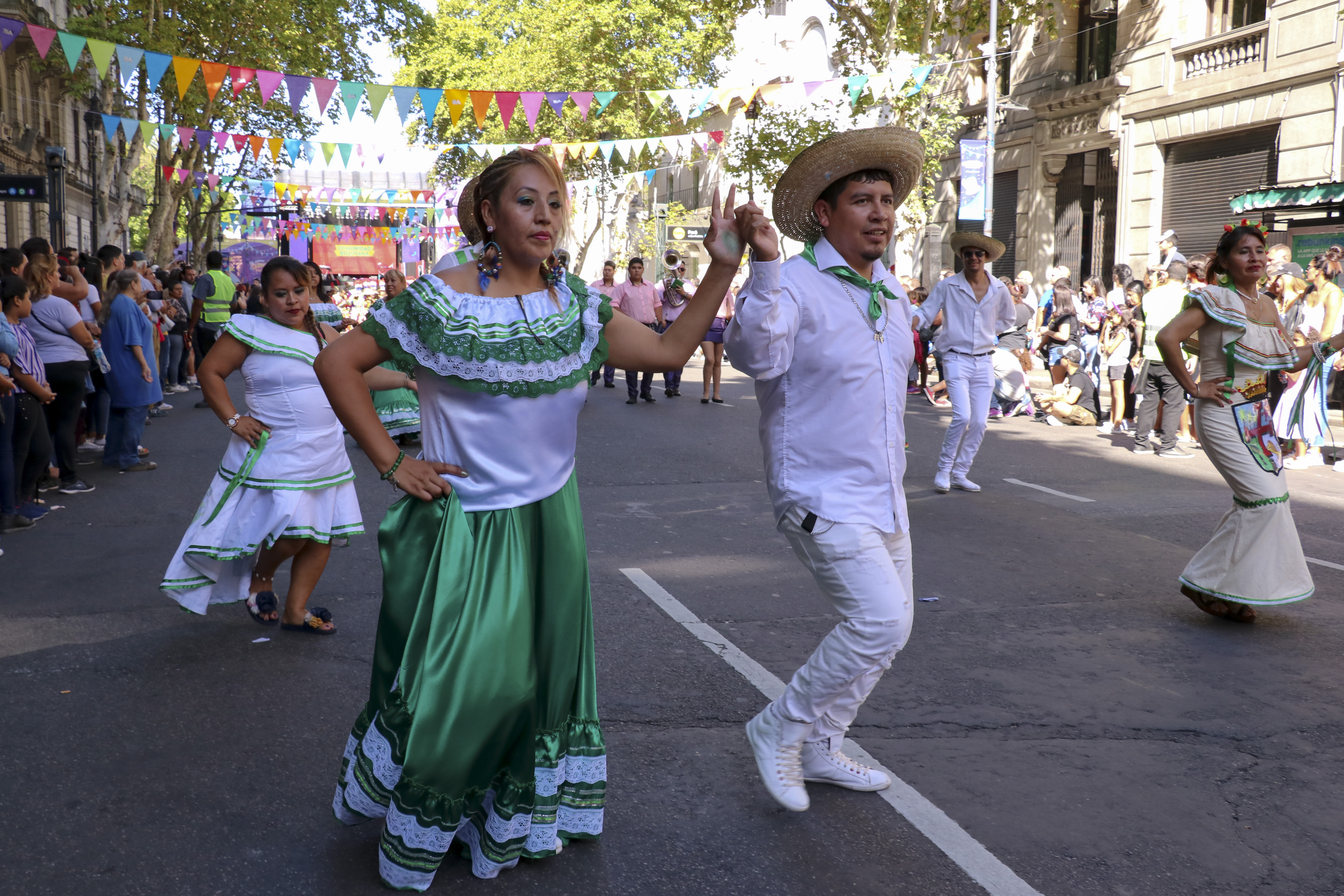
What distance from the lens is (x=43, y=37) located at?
53.9 ft

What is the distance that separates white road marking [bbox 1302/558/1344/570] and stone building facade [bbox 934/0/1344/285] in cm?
1025

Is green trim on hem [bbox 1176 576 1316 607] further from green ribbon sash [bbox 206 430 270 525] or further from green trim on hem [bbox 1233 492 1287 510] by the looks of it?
green ribbon sash [bbox 206 430 270 525]

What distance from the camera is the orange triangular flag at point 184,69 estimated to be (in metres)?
16.6

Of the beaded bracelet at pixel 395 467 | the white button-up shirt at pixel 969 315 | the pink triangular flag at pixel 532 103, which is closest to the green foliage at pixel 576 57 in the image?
the pink triangular flag at pixel 532 103

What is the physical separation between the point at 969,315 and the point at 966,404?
0.70 metres

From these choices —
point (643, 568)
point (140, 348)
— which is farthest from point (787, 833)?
point (140, 348)

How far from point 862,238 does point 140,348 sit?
9.20m

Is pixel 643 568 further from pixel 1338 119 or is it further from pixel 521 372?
pixel 1338 119

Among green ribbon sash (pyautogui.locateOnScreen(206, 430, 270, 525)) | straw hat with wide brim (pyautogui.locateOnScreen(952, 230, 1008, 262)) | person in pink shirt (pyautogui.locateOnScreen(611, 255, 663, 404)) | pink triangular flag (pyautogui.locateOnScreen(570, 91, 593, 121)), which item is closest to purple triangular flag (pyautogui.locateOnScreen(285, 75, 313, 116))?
pink triangular flag (pyautogui.locateOnScreen(570, 91, 593, 121))

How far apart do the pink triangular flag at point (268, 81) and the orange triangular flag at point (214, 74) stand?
0.46 meters

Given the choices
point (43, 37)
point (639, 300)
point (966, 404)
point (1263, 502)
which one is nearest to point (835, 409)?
point (1263, 502)

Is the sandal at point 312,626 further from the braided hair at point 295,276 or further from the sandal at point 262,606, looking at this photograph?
the braided hair at point 295,276

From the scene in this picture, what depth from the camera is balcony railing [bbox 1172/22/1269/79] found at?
2039cm

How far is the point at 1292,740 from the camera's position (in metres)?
4.25
